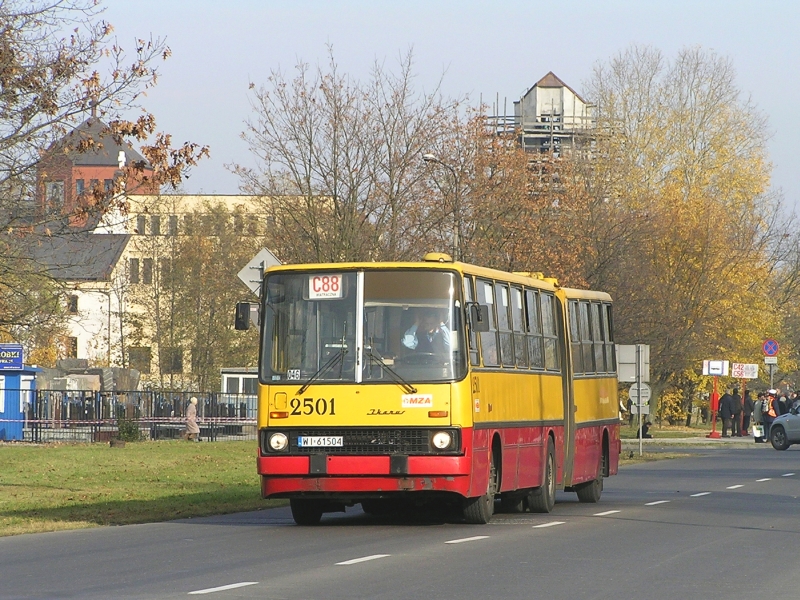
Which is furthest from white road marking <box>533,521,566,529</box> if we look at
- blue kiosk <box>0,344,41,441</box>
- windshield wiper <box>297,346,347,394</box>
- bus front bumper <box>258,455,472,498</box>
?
blue kiosk <box>0,344,41,441</box>

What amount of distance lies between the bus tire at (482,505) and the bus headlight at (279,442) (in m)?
2.18

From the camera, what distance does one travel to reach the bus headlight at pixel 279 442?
17.1 m

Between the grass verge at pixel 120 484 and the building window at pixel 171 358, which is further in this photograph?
the building window at pixel 171 358

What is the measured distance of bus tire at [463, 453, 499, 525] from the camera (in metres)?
17.8

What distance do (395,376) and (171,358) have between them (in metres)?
66.7

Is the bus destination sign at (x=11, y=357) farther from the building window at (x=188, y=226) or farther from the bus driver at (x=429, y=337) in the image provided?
the building window at (x=188, y=226)

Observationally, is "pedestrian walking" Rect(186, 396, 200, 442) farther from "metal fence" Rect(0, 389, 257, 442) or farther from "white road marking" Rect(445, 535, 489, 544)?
Answer: "white road marking" Rect(445, 535, 489, 544)

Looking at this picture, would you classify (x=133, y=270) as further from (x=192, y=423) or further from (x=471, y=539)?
(x=471, y=539)

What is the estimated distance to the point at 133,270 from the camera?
86.2 metres

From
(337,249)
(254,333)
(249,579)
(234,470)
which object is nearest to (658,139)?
(254,333)

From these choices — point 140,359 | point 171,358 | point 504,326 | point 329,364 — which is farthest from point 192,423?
point 140,359

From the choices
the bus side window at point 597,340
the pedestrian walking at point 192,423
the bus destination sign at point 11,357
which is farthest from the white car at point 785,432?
the bus side window at point 597,340

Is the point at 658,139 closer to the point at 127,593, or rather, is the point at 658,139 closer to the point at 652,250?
the point at 652,250

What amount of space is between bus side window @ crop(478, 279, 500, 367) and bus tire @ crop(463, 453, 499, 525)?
3.58 ft
